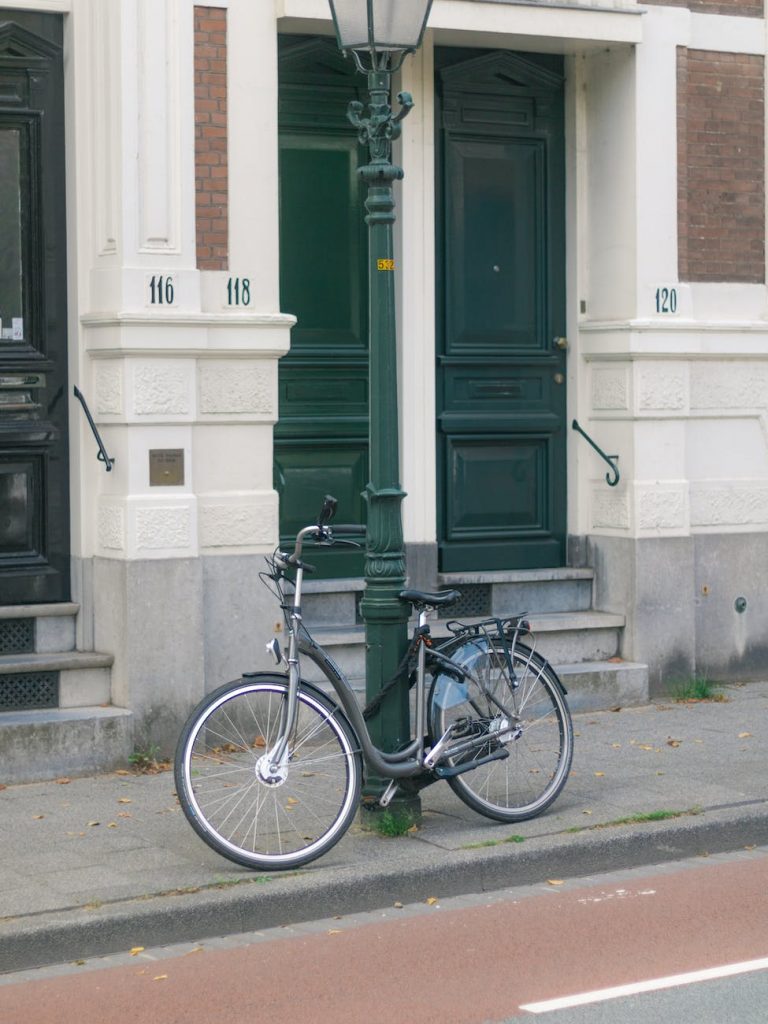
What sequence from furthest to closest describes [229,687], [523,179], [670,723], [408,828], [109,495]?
[523,179], [670,723], [109,495], [408,828], [229,687]

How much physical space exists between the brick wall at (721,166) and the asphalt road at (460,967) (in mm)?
5222

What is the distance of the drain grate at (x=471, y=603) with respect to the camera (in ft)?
36.3

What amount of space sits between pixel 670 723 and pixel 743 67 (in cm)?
438

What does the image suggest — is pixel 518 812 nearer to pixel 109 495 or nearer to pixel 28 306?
pixel 109 495

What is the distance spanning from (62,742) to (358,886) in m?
2.65

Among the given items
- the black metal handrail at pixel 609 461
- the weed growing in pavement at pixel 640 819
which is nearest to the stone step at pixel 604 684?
the black metal handrail at pixel 609 461

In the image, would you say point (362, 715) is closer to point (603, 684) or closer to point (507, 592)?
point (603, 684)

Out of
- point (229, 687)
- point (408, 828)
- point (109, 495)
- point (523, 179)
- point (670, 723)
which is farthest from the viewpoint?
point (523, 179)

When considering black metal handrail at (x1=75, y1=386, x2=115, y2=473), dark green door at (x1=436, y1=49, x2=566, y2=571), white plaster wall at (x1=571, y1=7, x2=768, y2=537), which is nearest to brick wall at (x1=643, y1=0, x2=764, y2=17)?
white plaster wall at (x1=571, y1=7, x2=768, y2=537)

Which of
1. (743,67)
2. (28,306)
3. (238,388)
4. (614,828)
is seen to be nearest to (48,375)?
(28,306)

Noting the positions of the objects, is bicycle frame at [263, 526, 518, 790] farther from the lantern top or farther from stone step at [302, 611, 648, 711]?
stone step at [302, 611, 648, 711]

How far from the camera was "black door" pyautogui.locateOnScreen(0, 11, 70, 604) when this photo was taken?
9570 mm

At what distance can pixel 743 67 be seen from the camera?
11367 millimetres

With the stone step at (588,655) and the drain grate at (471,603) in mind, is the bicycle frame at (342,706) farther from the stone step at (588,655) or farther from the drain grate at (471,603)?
the drain grate at (471,603)
